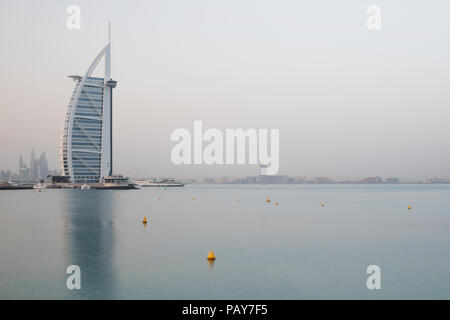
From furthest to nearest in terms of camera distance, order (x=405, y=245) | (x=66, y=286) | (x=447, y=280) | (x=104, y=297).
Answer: (x=405, y=245)
(x=447, y=280)
(x=66, y=286)
(x=104, y=297)

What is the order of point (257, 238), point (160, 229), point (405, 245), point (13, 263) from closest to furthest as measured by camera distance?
point (13, 263)
point (405, 245)
point (257, 238)
point (160, 229)

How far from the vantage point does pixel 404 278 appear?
79.6ft

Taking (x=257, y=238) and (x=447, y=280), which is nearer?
(x=447, y=280)

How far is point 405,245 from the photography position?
37.4m

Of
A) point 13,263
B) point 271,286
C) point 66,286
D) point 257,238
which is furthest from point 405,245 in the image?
point 13,263

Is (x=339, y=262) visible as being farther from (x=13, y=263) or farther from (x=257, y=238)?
(x=13, y=263)

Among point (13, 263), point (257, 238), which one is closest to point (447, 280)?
point (257, 238)

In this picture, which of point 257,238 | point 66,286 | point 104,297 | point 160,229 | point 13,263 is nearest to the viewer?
point 104,297

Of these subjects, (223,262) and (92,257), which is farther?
(92,257)

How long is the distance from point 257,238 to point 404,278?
1881 centimetres
